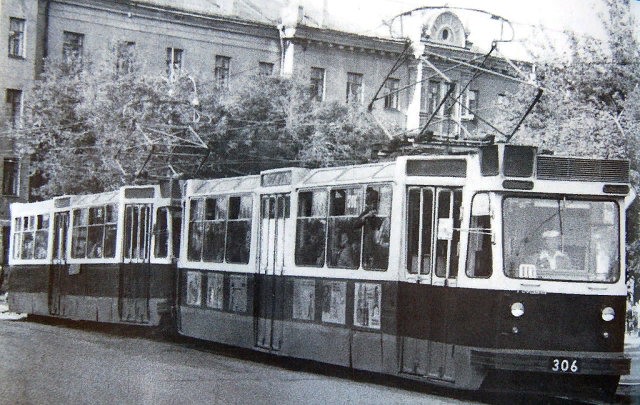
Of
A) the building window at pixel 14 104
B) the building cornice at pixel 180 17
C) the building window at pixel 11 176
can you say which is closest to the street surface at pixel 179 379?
the building window at pixel 14 104

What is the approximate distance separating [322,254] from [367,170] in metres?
1.37

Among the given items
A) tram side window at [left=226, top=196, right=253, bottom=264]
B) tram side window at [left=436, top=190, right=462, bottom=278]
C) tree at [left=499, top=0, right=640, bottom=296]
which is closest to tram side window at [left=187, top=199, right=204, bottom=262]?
tram side window at [left=226, top=196, right=253, bottom=264]

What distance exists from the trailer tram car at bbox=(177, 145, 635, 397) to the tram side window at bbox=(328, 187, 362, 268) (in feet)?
0.08

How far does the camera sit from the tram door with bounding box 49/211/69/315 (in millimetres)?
19734

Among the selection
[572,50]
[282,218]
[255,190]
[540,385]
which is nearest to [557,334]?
[540,385]

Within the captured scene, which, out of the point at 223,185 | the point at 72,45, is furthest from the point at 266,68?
the point at 223,185

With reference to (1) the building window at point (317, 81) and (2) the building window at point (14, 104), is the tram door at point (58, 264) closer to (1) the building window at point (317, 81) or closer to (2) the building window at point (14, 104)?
(2) the building window at point (14, 104)

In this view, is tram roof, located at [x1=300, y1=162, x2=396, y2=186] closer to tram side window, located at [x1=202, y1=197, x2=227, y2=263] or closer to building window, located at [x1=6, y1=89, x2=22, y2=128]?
tram side window, located at [x1=202, y1=197, x2=227, y2=263]

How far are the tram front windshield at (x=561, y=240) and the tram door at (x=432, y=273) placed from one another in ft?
2.28

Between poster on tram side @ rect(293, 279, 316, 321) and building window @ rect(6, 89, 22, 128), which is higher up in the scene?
building window @ rect(6, 89, 22, 128)

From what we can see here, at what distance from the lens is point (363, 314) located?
11.7 metres

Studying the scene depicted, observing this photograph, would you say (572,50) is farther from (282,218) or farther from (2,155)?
(2,155)

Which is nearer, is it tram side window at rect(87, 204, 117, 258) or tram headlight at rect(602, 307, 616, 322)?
tram headlight at rect(602, 307, 616, 322)

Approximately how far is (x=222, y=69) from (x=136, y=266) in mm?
13045
